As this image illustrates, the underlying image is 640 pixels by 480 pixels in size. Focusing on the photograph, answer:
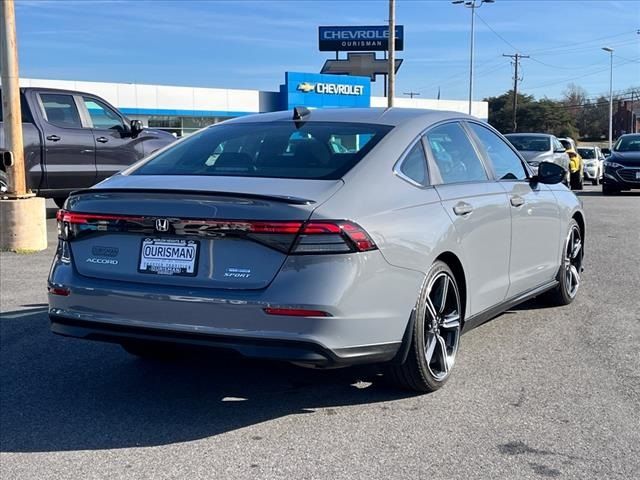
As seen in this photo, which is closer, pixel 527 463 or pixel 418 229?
pixel 527 463

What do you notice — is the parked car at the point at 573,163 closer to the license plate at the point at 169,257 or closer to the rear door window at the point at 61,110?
the rear door window at the point at 61,110

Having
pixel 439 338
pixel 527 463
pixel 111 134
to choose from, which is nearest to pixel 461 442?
pixel 527 463

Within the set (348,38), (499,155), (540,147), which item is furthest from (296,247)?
(348,38)

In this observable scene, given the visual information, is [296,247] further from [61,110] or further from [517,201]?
[61,110]

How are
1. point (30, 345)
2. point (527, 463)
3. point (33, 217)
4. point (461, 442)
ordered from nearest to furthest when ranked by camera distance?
point (527, 463) → point (461, 442) → point (30, 345) → point (33, 217)

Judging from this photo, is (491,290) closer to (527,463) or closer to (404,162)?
(404,162)

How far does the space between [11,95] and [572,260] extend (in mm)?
7240

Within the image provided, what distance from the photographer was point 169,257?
384 centimetres

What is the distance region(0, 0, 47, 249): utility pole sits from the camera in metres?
9.86

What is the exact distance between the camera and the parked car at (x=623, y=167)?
20.9 meters

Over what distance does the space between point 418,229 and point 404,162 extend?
1.53 feet

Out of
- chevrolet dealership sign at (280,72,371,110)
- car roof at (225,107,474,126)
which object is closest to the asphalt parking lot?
car roof at (225,107,474,126)

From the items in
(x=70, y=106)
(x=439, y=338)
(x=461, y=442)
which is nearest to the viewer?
(x=461, y=442)

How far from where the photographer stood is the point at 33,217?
999 centimetres
